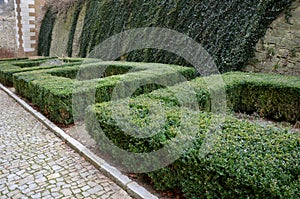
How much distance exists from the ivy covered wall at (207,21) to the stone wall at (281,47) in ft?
0.58

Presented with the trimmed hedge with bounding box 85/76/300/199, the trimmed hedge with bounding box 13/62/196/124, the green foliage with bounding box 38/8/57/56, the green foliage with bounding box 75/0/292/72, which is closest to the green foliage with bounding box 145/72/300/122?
the trimmed hedge with bounding box 13/62/196/124

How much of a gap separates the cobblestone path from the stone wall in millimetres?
5368

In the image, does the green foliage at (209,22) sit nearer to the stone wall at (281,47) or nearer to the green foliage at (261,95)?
the stone wall at (281,47)

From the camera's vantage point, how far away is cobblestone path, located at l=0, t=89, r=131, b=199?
2488mm

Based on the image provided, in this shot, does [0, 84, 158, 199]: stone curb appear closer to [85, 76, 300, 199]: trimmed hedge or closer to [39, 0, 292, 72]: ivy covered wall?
[85, 76, 300, 199]: trimmed hedge

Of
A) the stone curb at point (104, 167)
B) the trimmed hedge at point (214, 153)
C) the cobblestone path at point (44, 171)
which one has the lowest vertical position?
the cobblestone path at point (44, 171)

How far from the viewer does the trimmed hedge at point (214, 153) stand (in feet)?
5.76

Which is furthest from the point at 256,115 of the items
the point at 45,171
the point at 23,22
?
the point at 23,22

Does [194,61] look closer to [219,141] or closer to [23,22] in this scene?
[219,141]

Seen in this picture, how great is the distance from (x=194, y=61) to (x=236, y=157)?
6.05 m

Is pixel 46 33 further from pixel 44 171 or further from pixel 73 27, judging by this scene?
pixel 44 171

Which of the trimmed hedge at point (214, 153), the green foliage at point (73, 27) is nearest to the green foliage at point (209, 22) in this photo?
the green foliage at point (73, 27)

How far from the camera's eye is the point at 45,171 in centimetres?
288

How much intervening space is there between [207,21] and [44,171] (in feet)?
21.2
